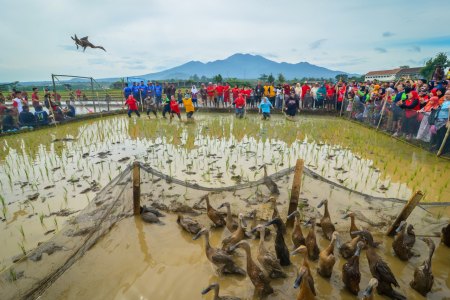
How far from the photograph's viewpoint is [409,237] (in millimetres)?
3752

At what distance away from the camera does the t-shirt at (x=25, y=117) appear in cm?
1165

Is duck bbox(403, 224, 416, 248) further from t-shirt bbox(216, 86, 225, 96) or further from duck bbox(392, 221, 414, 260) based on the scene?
t-shirt bbox(216, 86, 225, 96)

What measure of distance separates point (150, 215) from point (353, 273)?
11.4ft

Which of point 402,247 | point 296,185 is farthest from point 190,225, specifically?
point 402,247

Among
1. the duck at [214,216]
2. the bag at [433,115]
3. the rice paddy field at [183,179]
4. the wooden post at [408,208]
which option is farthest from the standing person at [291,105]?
the duck at [214,216]

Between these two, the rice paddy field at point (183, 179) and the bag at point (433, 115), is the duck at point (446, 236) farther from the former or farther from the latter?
the bag at point (433, 115)

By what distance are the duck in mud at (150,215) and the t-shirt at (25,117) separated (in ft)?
36.8

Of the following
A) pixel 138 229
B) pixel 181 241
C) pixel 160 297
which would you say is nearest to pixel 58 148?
pixel 138 229

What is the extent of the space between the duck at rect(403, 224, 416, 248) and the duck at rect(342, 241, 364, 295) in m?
1.42

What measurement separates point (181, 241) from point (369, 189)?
14.6ft

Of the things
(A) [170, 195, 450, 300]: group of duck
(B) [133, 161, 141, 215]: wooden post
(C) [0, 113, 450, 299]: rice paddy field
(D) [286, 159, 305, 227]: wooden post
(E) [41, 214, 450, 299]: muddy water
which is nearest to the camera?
(A) [170, 195, 450, 300]: group of duck

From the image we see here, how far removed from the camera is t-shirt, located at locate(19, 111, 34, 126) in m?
11.6

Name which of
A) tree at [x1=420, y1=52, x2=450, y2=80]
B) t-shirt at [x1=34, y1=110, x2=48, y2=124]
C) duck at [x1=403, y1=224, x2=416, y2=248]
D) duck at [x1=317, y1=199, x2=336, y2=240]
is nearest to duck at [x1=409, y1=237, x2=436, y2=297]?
duck at [x1=403, y1=224, x2=416, y2=248]

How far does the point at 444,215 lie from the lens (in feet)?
13.1
